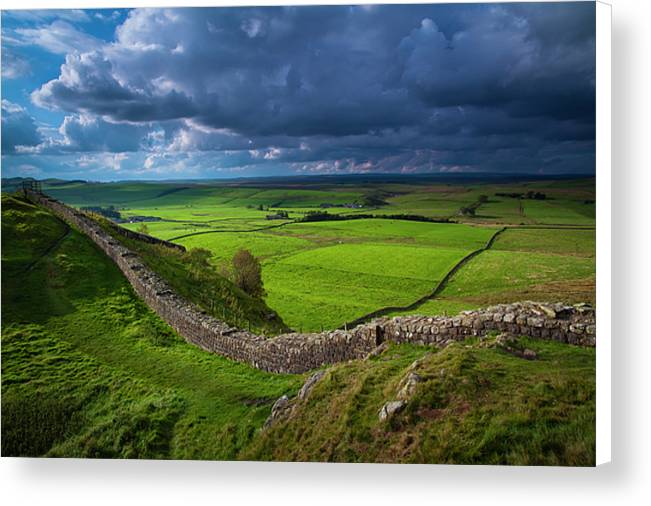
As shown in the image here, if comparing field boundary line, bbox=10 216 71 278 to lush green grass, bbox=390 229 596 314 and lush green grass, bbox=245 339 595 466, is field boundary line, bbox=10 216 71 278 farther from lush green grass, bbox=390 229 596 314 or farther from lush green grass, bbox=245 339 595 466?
A: lush green grass, bbox=390 229 596 314

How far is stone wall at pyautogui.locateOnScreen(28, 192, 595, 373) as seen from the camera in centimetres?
693

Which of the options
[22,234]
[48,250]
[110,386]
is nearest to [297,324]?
[110,386]

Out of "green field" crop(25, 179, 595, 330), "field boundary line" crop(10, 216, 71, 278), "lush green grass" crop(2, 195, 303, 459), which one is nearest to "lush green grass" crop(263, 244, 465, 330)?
"green field" crop(25, 179, 595, 330)


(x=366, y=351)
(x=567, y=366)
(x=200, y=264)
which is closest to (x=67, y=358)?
(x=200, y=264)

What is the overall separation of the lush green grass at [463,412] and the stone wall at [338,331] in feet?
0.96

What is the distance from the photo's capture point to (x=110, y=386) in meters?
8.50

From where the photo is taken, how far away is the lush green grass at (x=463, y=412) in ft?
19.3

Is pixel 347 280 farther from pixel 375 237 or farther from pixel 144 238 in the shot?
pixel 144 238

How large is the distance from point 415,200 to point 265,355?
181 inches

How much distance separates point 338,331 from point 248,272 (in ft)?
10.4

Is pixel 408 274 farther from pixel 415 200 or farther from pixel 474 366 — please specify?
pixel 474 366

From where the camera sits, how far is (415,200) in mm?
10250

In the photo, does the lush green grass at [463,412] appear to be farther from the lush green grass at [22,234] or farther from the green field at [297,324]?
the lush green grass at [22,234]

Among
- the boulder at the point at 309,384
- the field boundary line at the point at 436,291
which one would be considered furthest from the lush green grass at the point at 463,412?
the field boundary line at the point at 436,291
